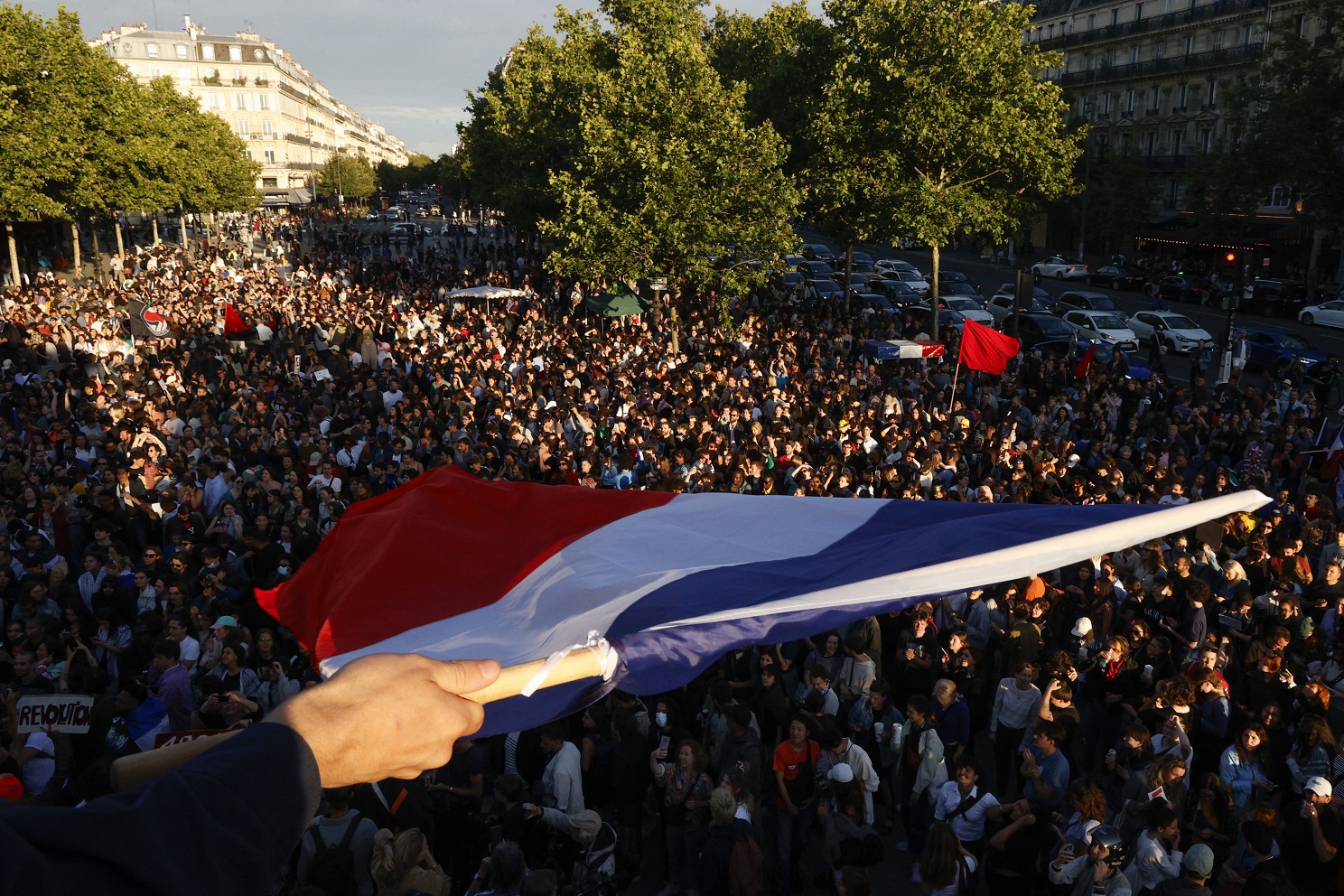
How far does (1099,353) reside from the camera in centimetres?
2875

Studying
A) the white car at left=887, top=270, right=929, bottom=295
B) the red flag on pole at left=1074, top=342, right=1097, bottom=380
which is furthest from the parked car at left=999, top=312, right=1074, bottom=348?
the white car at left=887, top=270, right=929, bottom=295

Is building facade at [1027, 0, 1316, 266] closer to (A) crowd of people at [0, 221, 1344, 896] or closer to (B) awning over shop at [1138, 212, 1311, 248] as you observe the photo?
(B) awning over shop at [1138, 212, 1311, 248]

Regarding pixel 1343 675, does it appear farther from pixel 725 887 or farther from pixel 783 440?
pixel 783 440

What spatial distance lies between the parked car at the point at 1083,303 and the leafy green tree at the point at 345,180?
317 ft

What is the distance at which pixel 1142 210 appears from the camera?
178 ft

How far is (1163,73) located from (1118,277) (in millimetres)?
18736

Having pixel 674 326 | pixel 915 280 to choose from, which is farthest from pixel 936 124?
pixel 915 280

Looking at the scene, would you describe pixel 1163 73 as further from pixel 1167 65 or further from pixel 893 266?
pixel 893 266

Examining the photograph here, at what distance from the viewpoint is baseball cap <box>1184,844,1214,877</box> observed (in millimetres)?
5652

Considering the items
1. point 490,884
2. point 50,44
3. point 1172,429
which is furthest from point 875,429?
point 50,44

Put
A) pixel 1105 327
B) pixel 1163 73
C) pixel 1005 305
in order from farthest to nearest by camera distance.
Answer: pixel 1163 73
pixel 1005 305
pixel 1105 327

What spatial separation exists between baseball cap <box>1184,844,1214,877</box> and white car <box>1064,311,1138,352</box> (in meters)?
25.7

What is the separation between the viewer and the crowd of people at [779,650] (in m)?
6.40

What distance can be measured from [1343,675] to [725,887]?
5487 millimetres
